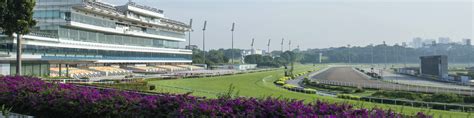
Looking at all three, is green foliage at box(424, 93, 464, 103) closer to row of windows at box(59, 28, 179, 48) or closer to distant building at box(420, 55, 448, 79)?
distant building at box(420, 55, 448, 79)

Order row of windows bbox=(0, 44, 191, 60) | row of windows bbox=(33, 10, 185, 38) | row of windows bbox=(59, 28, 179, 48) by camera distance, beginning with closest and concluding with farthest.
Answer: row of windows bbox=(0, 44, 191, 60) < row of windows bbox=(33, 10, 185, 38) < row of windows bbox=(59, 28, 179, 48)

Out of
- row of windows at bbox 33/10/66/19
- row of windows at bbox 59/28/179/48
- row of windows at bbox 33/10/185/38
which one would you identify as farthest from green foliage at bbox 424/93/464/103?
row of windows at bbox 33/10/66/19

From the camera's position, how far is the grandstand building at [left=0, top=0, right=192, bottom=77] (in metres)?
46.9

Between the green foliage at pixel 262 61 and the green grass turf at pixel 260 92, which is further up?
the green foliage at pixel 262 61

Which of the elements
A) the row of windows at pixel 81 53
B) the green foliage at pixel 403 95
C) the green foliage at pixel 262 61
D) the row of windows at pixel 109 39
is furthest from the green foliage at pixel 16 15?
the green foliage at pixel 262 61

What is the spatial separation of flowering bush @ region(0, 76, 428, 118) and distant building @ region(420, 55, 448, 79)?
53.9 m

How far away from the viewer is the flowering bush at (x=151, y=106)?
8797 millimetres

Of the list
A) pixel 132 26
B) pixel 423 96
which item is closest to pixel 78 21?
pixel 132 26

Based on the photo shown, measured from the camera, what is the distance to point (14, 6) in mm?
25984

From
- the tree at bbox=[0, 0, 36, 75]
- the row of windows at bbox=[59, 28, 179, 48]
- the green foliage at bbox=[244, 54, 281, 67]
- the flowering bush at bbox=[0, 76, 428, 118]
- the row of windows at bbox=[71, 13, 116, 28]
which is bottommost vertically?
the flowering bush at bbox=[0, 76, 428, 118]

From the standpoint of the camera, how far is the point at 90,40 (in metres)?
65.1

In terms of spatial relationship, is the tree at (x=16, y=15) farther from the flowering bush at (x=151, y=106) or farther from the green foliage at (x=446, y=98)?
the green foliage at (x=446, y=98)

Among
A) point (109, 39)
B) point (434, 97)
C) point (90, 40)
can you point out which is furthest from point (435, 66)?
point (90, 40)

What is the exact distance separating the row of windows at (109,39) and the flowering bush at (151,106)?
1904 inches
